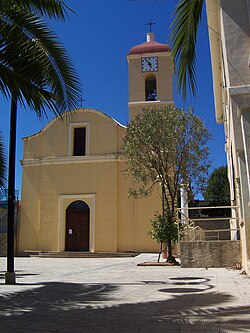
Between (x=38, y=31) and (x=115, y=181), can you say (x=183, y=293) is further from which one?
(x=115, y=181)

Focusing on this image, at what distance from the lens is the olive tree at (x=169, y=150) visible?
15312 millimetres

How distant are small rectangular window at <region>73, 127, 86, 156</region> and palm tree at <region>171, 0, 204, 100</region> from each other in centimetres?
2323

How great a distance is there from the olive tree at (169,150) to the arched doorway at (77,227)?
11.3 meters

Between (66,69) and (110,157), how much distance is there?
792 inches

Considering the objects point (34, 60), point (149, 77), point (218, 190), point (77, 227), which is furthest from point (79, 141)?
point (34, 60)

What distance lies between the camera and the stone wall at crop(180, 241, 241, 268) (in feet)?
40.4

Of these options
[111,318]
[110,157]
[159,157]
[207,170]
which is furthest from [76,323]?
[110,157]

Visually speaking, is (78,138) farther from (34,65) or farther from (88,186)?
(34,65)

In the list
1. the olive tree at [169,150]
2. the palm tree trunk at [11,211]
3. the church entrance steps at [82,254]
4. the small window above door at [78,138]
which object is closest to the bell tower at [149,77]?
the small window above door at [78,138]

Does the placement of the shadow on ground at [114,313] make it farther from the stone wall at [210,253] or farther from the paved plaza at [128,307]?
the stone wall at [210,253]

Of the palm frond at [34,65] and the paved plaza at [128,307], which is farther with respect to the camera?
the palm frond at [34,65]

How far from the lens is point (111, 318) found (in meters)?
4.88

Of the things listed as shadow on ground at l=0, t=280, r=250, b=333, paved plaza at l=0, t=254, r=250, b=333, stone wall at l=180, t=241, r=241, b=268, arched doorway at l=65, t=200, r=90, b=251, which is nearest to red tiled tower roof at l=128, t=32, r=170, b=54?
arched doorway at l=65, t=200, r=90, b=251

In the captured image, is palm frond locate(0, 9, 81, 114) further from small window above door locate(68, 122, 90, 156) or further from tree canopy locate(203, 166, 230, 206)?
tree canopy locate(203, 166, 230, 206)
